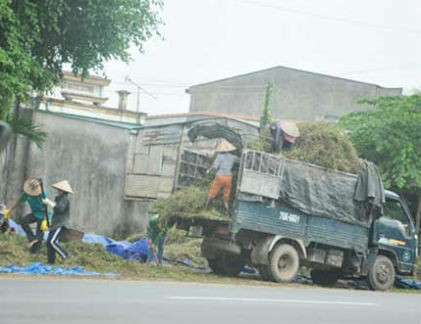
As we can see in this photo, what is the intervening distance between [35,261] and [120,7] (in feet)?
16.8

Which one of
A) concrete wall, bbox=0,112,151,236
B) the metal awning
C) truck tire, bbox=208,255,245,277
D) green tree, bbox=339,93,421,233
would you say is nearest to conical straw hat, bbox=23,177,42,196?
the metal awning

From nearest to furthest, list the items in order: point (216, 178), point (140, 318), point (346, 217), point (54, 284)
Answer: point (140, 318) < point (54, 284) < point (216, 178) < point (346, 217)

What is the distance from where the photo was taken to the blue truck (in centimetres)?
1455

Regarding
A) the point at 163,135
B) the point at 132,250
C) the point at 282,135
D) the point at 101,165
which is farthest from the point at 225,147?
the point at 101,165

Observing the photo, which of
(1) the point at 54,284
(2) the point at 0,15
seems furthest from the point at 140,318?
(2) the point at 0,15

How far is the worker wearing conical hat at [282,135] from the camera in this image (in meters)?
15.4

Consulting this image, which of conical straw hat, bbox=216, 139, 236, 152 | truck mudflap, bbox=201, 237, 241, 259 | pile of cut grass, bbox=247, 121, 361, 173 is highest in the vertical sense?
pile of cut grass, bbox=247, 121, 361, 173

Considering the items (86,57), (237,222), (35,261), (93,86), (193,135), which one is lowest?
(35,261)

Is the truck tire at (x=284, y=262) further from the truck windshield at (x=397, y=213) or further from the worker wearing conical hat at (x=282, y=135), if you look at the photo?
the truck windshield at (x=397, y=213)

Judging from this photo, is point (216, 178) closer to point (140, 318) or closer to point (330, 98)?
point (140, 318)

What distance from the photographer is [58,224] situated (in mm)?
13797

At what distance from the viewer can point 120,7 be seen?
12.8m

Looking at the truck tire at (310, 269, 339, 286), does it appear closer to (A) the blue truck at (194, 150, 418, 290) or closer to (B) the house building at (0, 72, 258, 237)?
(A) the blue truck at (194, 150, 418, 290)

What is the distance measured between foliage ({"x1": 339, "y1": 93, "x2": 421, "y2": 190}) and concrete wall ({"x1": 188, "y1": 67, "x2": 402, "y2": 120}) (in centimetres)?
1628
